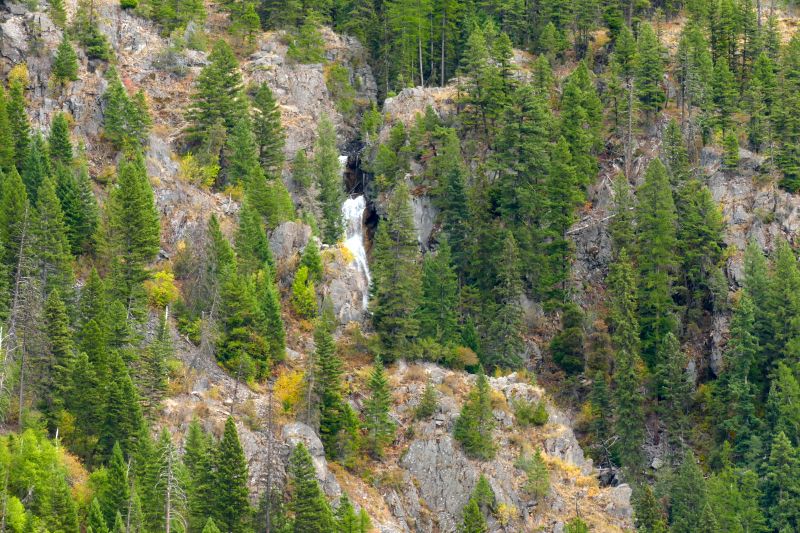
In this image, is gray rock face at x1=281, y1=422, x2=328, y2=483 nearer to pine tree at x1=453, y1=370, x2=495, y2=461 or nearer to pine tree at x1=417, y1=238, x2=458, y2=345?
pine tree at x1=453, y1=370, x2=495, y2=461

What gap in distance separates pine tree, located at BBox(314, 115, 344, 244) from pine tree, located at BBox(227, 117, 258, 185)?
6.38 m

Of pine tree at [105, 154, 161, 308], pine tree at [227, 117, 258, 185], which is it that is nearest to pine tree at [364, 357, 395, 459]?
pine tree at [105, 154, 161, 308]

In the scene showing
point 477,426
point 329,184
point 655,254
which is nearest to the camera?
point 477,426

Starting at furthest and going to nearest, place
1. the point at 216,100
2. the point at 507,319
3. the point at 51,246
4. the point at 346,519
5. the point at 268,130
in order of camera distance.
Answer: the point at 216,100 < the point at 268,130 < the point at 507,319 < the point at 51,246 < the point at 346,519

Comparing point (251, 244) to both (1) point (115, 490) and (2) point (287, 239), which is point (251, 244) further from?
(1) point (115, 490)

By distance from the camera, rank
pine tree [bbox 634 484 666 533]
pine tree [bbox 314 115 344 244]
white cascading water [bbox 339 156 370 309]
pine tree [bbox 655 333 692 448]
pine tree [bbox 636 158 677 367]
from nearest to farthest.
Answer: pine tree [bbox 634 484 666 533] → pine tree [bbox 655 333 692 448] → pine tree [bbox 636 158 677 367] → pine tree [bbox 314 115 344 244] → white cascading water [bbox 339 156 370 309]

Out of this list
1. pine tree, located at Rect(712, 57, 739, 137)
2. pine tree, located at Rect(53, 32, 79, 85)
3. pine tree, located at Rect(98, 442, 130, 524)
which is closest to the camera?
pine tree, located at Rect(98, 442, 130, 524)

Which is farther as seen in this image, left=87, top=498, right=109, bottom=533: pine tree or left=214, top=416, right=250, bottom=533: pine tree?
left=214, top=416, right=250, bottom=533: pine tree

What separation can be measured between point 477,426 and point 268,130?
35.2 meters

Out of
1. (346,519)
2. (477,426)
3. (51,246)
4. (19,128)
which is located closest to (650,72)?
(477,426)

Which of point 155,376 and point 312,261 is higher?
point 312,261

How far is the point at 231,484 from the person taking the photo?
64500 mm

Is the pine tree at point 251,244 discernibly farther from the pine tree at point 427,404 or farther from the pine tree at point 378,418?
the pine tree at point 427,404

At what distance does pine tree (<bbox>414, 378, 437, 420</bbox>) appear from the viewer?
75.8 metres
